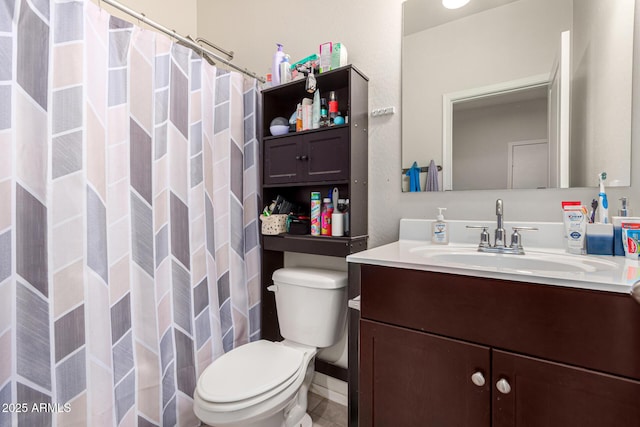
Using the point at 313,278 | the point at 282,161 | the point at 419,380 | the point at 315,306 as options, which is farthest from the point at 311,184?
the point at 419,380

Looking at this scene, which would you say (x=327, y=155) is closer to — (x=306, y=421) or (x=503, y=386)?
(x=503, y=386)

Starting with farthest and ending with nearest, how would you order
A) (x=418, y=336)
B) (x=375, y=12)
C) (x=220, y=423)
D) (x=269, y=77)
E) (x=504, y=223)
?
(x=269, y=77), (x=375, y=12), (x=504, y=223), (x=220, y=423), (x=418, y=336)

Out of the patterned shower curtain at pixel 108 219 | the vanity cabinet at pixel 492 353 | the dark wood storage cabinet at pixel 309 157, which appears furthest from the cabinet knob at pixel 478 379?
the patterned shower curtain at pixel 108 219

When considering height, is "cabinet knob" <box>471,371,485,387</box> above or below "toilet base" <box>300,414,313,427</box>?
above

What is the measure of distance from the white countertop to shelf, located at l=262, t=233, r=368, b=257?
20cm

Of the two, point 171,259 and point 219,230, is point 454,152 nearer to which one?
point 219,230

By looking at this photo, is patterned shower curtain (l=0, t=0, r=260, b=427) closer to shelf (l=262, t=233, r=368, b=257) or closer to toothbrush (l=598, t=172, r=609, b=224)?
shelf (l=262, t=233, r=368, b=257)

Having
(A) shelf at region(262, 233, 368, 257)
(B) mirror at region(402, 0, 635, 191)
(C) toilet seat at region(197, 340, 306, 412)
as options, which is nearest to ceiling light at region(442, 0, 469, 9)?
(B) mirror at region(402, 0, 635, 191)

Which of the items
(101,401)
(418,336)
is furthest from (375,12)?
(101,401)

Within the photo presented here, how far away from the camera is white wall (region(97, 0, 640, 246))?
43.0 inches

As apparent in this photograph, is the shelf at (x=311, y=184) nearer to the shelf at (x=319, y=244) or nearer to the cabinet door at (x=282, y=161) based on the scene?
the cabinet door at (x=282, y=161)

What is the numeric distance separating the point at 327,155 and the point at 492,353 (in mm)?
983

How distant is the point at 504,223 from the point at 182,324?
145cm

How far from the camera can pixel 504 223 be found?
3.69 feet
